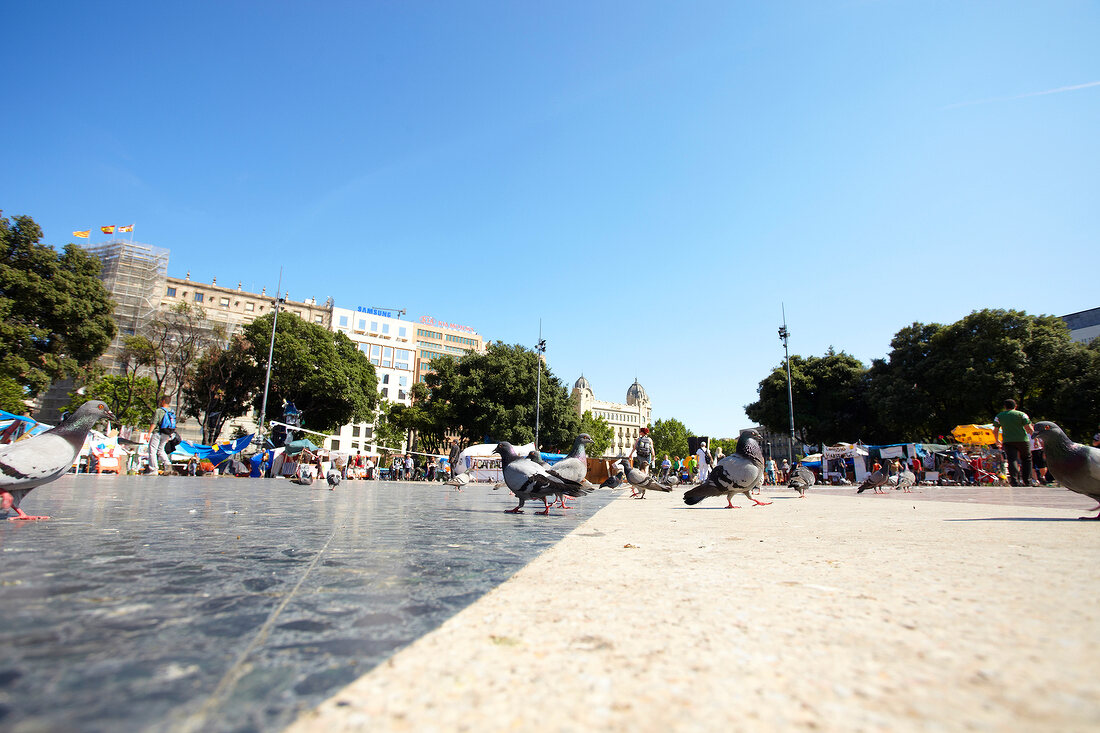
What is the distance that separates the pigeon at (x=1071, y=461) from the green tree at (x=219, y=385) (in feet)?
151

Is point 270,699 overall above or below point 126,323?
below

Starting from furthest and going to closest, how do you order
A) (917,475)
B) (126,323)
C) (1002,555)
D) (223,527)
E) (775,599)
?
(126,323) < (917,475) < (223,527) < (1002,555) < (775,599)

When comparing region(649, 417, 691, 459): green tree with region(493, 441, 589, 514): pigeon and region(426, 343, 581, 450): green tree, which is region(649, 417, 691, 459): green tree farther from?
region(493, 441, 589, 514): pigeon

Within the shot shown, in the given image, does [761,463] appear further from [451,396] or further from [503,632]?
[451,396]

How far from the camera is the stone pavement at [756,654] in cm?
113

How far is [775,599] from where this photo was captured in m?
2.25

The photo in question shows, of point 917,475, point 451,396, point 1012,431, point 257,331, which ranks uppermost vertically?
point 257,331

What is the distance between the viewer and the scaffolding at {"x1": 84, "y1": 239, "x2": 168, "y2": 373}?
168ft

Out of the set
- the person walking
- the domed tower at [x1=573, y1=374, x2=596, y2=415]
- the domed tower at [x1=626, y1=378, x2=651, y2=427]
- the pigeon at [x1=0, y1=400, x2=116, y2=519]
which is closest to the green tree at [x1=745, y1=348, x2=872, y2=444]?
the person walking

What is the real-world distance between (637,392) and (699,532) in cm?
16489

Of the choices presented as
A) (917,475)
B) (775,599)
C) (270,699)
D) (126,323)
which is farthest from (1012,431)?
(126,323)

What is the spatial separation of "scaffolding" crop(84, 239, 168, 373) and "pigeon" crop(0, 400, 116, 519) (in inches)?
2250

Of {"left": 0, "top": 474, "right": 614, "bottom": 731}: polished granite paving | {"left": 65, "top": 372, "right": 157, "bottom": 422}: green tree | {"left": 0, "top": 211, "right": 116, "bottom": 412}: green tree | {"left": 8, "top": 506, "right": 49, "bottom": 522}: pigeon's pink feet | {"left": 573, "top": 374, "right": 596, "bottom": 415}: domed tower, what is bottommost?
{"left": 8, "top": 506, "right": 49, "bottom": 522}: pigeon's pink feet

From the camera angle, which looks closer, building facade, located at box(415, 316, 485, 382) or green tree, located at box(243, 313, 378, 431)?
green tree, located at box(243, 313, 378, 431)
